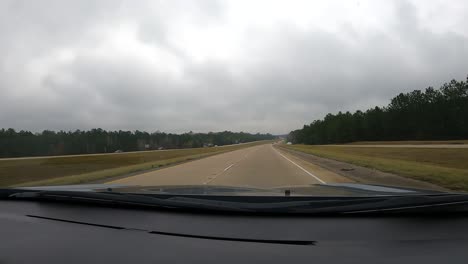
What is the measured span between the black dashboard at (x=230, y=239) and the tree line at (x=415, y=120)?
381 feet

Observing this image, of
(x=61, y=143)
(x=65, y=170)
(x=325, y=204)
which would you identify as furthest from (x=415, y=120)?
(x=325, y=204)

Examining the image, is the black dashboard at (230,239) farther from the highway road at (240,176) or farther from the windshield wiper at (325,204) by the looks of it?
the highway road at (240,176)

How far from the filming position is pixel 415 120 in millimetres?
122375

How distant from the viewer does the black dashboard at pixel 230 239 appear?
2582 millimetres

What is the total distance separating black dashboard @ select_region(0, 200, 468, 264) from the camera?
2.58 m

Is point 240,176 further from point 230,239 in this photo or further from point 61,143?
point 61,143

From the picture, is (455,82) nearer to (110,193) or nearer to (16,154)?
(16,154)

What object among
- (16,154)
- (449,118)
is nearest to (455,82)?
(449,118)

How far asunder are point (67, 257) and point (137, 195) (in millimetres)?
979

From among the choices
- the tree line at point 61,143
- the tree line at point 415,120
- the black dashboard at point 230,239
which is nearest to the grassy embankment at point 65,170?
the black dashboard at point 230,239

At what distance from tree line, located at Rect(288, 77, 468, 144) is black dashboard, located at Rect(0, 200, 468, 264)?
116106 mm

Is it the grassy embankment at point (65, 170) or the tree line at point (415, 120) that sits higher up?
the tree line at point (415, 120)

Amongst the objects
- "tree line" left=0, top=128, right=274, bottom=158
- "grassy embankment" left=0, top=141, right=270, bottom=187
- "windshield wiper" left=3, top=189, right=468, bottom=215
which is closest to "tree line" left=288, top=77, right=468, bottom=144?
"tree line" left=0, top=128, right=274, bottom=158

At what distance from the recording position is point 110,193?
370 centimetres
